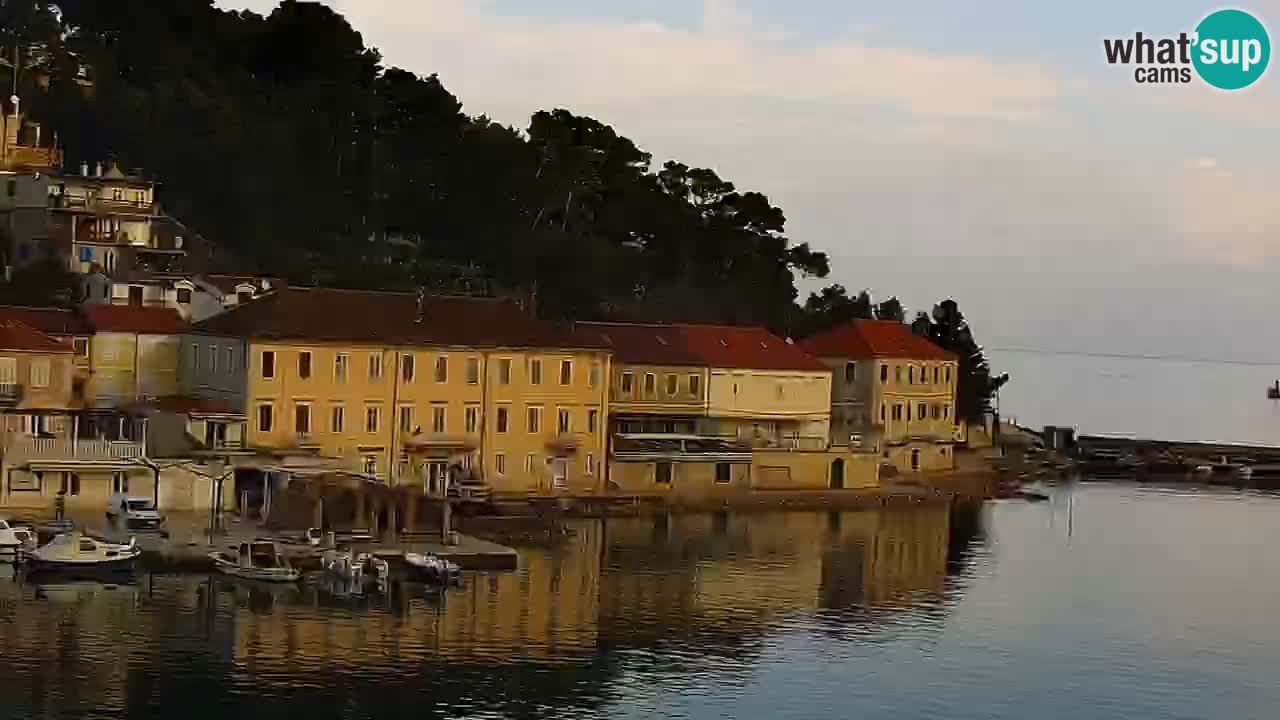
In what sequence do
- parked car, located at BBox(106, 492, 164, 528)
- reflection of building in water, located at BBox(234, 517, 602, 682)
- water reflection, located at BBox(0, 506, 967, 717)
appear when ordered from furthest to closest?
parked car, located at BBox(106, 492, 164, 528)
reflection of building in water, located at BBox(234, 517, 602, 682)
water reflection, located at BBox(0, 506, 967, 717)

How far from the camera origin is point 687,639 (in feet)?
113

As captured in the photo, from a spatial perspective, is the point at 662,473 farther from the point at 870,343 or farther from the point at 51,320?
the point at 51,320

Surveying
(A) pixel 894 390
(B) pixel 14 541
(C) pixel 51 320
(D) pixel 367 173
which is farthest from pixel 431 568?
(D) pixel 367 173

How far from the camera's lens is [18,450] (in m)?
40.7

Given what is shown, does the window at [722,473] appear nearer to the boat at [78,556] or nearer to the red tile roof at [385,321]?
the red tile roof at [385,321]

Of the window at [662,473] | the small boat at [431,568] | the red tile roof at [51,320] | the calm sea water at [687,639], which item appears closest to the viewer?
the calm sea water at [687,639]

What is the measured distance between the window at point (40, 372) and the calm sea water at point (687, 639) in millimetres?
8849

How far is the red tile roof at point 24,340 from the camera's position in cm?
4291

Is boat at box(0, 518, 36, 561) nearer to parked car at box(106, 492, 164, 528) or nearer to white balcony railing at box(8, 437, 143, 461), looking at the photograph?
parked car at box(106, 492, 164, 528)

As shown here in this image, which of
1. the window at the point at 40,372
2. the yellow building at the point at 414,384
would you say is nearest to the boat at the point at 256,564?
the yellow building at the point at 414,384

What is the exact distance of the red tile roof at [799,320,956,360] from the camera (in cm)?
6444

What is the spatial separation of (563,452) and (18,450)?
50.3 ft

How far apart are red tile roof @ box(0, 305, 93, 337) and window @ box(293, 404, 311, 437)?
5716 millimetres

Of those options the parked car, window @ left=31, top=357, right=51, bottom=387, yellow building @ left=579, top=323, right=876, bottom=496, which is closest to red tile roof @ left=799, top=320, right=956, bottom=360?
yellow building @ left=579, top=323, right=876, bottom=496
